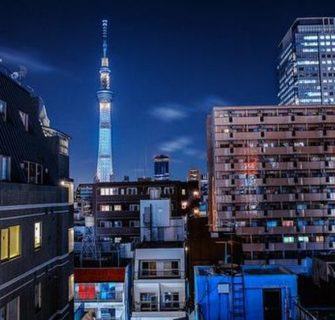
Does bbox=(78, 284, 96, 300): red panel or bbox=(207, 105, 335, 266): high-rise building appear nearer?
bbox=(78, 284, 96, 300): red panel

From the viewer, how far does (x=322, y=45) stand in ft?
495

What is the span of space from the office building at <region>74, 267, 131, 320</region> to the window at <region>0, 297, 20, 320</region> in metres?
15.7

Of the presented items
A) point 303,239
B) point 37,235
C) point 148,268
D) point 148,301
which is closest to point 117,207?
point 303,239

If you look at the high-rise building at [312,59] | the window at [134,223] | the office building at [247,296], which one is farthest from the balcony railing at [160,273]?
the high-rise building at [312,59]

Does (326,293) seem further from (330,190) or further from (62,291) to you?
(330,190)

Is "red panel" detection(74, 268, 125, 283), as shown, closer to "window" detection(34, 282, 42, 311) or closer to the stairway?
"window" detection(34, 282, 42, 311)

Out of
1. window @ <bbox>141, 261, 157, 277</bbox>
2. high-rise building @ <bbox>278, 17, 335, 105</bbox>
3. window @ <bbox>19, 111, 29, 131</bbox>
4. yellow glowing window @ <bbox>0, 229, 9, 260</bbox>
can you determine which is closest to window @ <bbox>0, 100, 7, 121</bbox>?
window @ <bbox>19, 111, 29, 131</bbox>

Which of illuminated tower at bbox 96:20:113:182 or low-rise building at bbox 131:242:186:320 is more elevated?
illuminated tower at bbox 96:20:113:182

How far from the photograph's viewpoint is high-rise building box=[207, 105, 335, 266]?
72.6m

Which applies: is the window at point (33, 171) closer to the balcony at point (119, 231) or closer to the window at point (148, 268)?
the window at point (148, 268)

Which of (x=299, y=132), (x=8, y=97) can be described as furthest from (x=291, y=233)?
A: (x=8, y=97)

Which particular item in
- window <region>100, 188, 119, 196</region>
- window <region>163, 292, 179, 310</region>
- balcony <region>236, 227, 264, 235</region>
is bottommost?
window <region>163, 292, 179, 310</region>

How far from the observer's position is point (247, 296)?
16.8m

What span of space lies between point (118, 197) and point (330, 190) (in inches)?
1296
